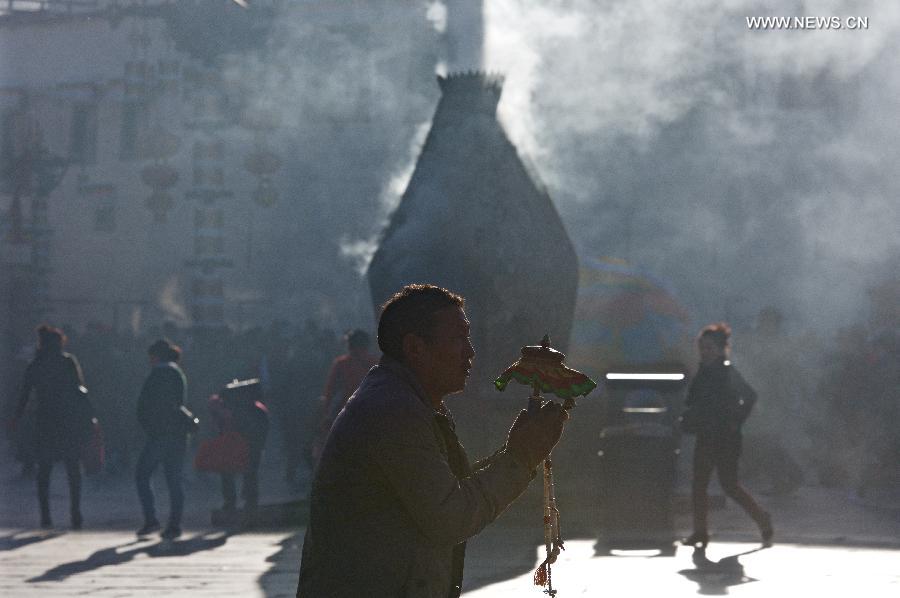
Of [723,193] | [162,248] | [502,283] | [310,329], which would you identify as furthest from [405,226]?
[162,248]

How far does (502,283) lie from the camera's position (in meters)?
13.9

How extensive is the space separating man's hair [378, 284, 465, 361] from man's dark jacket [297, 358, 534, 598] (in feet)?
0.39

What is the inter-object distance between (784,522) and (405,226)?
14.7 ft

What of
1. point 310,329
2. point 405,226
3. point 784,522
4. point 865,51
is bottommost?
point 784,522

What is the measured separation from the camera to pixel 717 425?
10.4 meters

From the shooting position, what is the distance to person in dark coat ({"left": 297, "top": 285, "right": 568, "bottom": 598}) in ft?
10.3

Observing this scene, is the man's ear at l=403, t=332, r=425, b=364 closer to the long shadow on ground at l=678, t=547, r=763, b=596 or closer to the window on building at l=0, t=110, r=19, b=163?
the long shadow on ground at l=678, t=547, r=763, b=596

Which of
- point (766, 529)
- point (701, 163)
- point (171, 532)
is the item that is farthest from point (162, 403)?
point (701, 163)

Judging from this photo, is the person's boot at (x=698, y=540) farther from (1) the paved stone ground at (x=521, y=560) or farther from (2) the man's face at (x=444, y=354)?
(2) the man's face at (x=444, y=354)

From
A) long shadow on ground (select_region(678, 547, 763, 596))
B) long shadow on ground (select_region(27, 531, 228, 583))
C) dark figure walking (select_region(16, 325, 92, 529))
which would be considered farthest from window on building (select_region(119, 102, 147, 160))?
long shadow on ground (select_region(678, 547, 763, 596))

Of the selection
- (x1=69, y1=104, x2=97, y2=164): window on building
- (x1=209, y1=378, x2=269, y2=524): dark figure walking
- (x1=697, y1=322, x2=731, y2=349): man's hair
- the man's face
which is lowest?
(x1=209, y1=378, x2=269, y2=524): dark figure walking

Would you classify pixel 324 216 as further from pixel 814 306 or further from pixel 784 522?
pixel 784 522

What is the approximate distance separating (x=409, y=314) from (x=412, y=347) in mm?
71

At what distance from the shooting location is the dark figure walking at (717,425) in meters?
10.3
